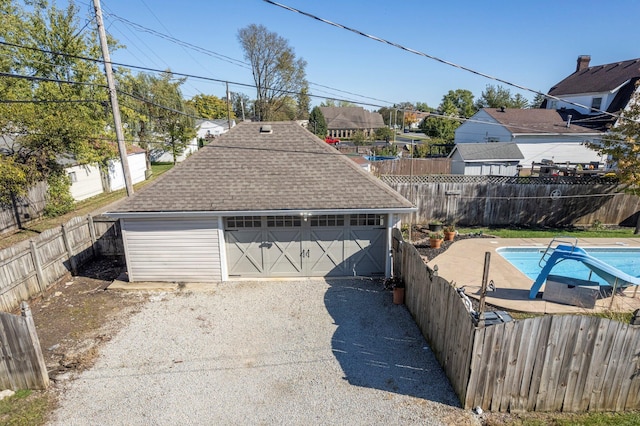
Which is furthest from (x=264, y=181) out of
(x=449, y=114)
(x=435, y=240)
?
(x=449, y=114)

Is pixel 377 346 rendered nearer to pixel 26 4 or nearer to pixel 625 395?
pixel 625 395

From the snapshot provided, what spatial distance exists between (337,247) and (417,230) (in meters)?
6.82

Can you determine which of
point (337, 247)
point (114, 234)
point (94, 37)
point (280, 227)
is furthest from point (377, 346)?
point (94, 37)

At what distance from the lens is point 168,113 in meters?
31.2

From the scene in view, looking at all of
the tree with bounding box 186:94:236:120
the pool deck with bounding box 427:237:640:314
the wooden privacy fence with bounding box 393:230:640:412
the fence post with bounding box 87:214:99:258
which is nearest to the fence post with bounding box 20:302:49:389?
the fence post with bounding box 87:214:99:258

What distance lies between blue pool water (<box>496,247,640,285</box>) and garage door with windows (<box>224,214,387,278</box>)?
240 inches

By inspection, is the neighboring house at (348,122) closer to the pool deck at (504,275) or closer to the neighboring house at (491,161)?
the neighboring house at (491,161)

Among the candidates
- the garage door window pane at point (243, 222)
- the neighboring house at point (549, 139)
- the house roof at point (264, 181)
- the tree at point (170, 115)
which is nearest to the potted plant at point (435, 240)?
the house roof at point (264, 181)

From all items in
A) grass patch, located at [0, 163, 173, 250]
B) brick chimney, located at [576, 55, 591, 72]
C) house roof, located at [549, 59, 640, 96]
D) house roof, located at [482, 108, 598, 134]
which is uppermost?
brick chimney, located at [576, 55, 591, 72]

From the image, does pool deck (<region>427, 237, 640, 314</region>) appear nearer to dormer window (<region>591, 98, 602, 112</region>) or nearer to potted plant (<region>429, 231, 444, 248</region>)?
potted plant (<region>429, 231, 444, 248</region>)

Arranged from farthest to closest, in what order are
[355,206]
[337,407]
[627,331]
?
[355,206] → [337,407] → [627,331]

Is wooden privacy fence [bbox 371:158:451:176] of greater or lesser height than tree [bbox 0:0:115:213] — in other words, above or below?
below

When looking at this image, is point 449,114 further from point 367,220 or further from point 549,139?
point 367,220

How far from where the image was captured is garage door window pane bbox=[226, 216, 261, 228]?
1084cm
